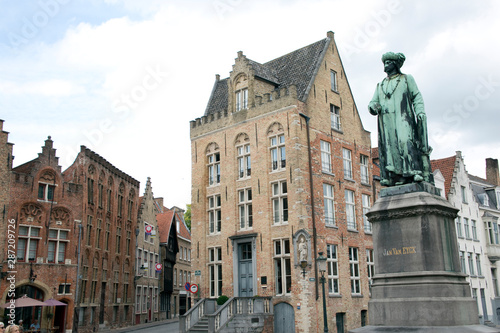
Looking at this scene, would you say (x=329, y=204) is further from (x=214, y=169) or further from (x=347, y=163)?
(x=214, y=169)

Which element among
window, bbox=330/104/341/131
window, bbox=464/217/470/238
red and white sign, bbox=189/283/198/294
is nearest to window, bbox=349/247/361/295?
window, bbox=330/104/341/131

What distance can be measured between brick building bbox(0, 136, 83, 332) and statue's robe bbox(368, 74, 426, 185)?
22329 millimetres

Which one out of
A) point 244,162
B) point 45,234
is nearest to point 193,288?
point 244,162

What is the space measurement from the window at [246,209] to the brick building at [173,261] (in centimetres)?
1994

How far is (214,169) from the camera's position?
28828 mm

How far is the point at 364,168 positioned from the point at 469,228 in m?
12.7

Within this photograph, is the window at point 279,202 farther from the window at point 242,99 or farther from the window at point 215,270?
the window at point 242,99

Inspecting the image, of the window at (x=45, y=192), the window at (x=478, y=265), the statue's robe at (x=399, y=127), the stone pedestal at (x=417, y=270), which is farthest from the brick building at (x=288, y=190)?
the stone pedestal at (x=417, y=270)

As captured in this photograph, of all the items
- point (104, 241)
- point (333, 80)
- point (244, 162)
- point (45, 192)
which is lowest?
point (104, 241)

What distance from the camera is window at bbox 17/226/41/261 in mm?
27484

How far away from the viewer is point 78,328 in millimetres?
30016

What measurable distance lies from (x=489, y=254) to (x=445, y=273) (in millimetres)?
31618

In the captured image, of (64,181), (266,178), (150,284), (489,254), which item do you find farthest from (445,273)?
(150,284)

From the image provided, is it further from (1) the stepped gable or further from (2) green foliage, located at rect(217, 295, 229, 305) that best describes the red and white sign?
(1) the stepped gable
